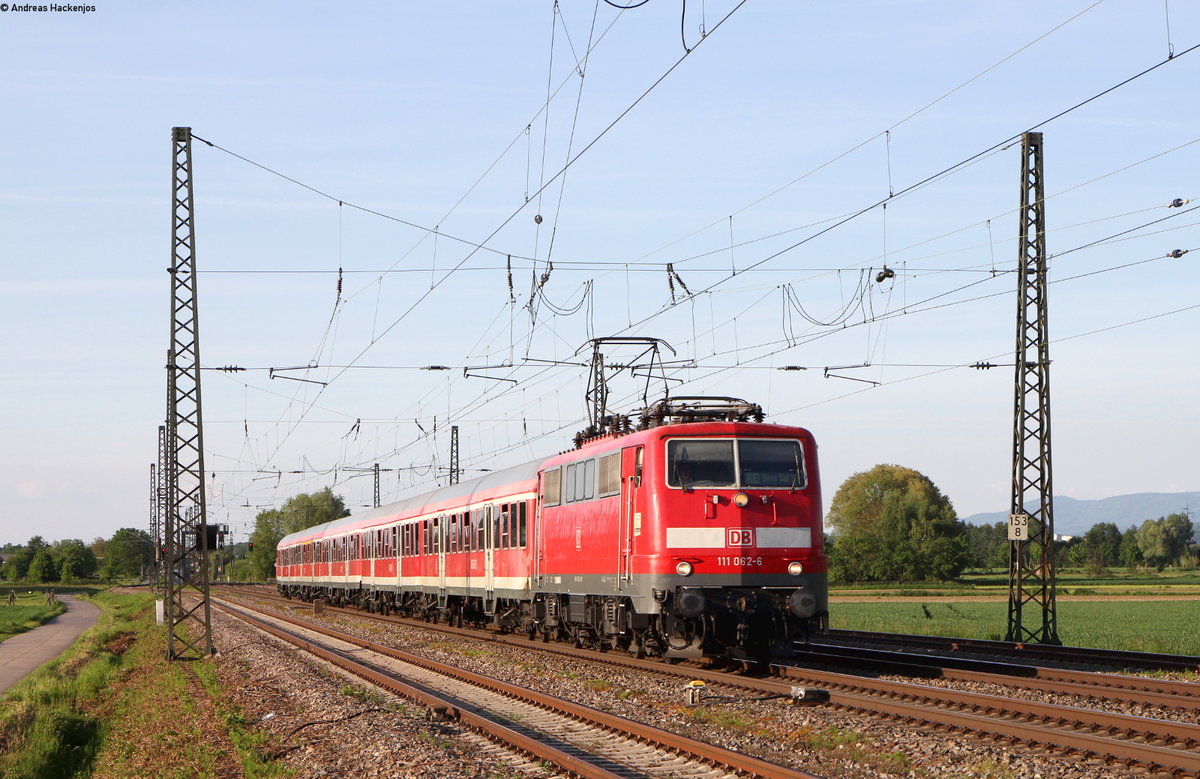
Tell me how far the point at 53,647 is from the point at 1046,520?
36.5 metres

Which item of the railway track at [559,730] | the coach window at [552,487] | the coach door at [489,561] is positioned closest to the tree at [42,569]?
the coach door at [489,561]

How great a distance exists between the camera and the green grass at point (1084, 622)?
90.1 ft

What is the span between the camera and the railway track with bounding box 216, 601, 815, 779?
1084cm

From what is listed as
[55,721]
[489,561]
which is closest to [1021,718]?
[55,721]

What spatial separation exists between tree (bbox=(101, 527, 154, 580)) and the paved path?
73818mm

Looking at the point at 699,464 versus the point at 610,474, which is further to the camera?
the point at 610,474

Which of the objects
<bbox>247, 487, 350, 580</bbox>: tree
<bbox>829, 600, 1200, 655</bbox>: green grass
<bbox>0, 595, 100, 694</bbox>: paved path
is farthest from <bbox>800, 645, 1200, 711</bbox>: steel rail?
<bbox>247, 487, 350, 580</bbox>: tree

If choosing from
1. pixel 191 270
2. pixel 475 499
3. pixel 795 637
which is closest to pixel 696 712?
pixel 795 637

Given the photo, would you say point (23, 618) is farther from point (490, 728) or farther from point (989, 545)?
point (989, 545)

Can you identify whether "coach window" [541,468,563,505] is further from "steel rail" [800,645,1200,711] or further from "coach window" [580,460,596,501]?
"steel rail" [800,645,1200,711]

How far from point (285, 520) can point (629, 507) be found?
152 meters

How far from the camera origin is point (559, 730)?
13.7 meters

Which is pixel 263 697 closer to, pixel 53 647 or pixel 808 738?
pixel 808 738

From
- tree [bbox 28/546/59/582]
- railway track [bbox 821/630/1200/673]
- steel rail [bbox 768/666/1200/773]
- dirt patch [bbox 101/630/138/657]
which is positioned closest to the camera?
steel rail [bbox 768/666/1200/773]
